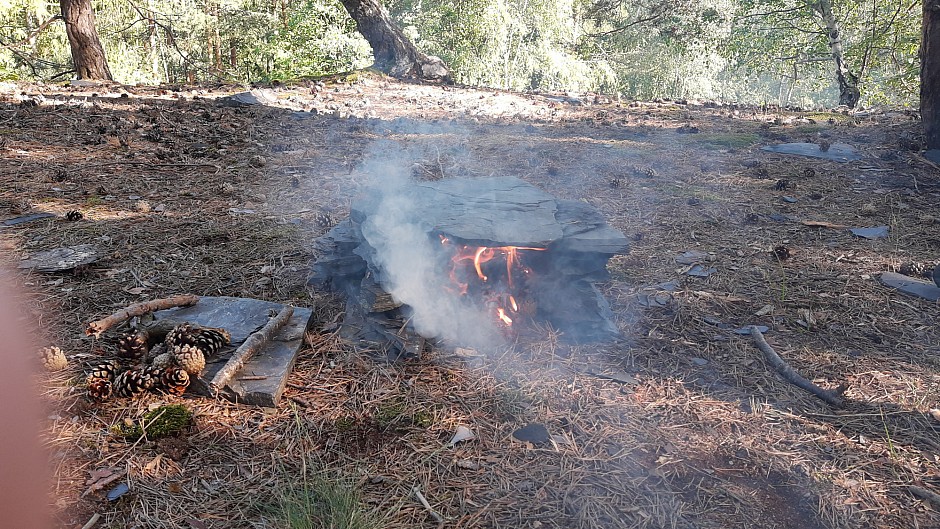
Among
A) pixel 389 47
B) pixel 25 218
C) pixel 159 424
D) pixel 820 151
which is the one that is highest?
pixel 389 47

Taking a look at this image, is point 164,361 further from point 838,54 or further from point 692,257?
point 838,54

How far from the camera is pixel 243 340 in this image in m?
2.72

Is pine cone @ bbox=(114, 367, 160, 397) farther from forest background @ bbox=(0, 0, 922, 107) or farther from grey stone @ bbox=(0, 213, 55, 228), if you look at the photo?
forest background @ bbox=(0, 0, 922, 107)

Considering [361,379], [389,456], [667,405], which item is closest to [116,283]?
[361,379]

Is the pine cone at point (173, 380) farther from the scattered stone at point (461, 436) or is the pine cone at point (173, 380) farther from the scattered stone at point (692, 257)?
the scattered stone at point (692, 257)

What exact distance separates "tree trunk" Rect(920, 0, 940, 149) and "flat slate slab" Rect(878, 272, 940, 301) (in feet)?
12.9

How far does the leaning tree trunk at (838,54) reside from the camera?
11.2 meters

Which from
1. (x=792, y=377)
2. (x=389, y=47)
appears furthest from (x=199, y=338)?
(x=389, y=47)

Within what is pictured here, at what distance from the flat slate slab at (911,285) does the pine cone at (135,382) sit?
4.55 meters

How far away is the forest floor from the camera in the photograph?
1971mm

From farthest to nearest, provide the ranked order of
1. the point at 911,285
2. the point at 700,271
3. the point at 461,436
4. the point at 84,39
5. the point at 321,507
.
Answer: the point at 84,39
the point at 700,271
the point at 911,285
the point at 461,436
the point at 321,507

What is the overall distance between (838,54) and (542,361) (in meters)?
12.7

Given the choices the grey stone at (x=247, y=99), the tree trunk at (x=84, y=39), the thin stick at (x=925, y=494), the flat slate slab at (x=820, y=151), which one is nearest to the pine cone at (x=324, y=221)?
the thin stick at (x=925, y=494)

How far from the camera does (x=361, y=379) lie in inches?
104
